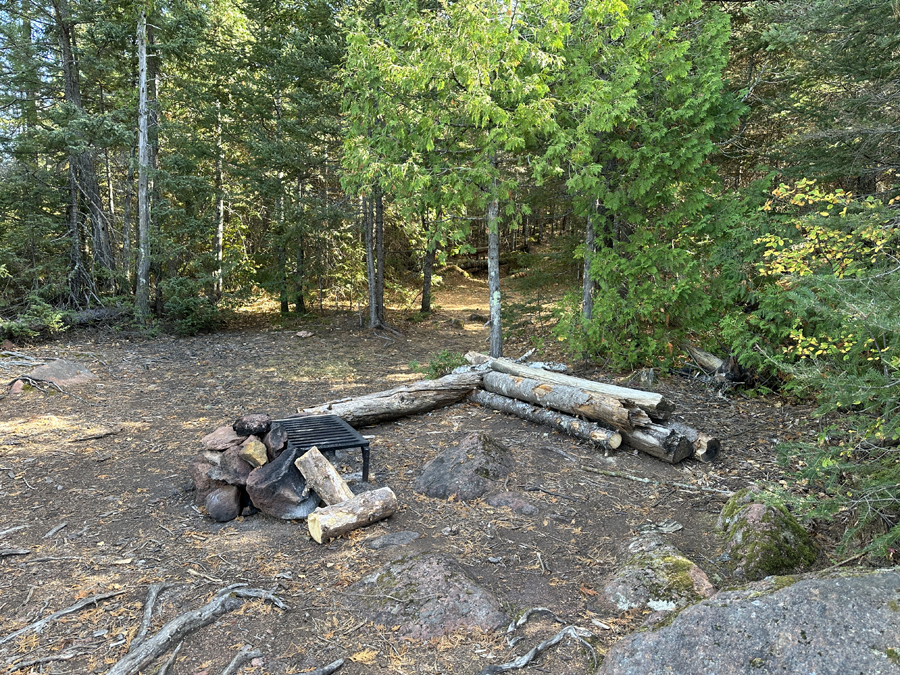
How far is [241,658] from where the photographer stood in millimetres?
2902

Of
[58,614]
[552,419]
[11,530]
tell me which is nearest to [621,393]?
[552,419]

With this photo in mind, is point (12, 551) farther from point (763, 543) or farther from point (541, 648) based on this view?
point (763, 543)

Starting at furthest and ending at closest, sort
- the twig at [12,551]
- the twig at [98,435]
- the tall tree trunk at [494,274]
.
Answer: the tall tree trunk at [494,274] → the twig at [98,435] → the twig at [12,551]

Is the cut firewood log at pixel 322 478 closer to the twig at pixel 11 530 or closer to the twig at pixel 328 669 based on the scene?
the twig at pixel 328 669

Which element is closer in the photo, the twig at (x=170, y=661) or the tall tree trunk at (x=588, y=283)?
the twig at (x=170, y=661)

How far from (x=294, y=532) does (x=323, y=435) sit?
3.68ft

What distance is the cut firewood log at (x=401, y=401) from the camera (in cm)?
689

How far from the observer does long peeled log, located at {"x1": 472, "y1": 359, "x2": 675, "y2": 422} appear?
19.0 feet

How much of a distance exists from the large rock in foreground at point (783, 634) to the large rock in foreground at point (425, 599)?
95 cm

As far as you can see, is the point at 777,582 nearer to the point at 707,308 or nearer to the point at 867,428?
the point at 867,428

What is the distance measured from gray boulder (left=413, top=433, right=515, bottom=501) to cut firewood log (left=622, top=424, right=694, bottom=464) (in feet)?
4.98

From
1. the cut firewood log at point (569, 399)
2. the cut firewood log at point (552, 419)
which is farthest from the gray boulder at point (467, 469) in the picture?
the cut firewood log at point (569, 399)

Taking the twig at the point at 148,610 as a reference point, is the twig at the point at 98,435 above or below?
below

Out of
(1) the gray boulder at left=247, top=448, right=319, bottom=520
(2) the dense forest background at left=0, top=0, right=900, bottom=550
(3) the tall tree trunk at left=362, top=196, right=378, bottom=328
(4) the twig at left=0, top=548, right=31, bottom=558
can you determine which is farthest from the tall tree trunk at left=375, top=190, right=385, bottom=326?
(4) the twig at left=0, top=548, right=31, bottom=558
